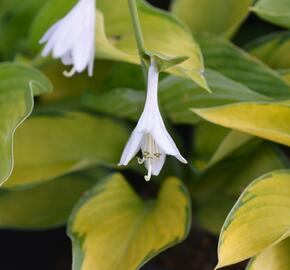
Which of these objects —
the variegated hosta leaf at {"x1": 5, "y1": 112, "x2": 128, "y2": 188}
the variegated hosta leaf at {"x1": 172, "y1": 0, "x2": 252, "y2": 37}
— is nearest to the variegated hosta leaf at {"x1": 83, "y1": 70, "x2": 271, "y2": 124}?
the variegated hosta leaf at {"x1": 5, "y1": 112, "x2": 128, "y2": 188}

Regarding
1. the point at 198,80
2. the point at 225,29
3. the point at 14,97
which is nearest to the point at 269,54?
the point at 225,29

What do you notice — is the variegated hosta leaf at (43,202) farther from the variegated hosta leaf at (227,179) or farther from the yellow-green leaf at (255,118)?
the yellow-green leaf at (255,118)

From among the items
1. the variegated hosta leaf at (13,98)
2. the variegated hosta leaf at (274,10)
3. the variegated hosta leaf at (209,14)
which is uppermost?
the variegated hosta leaf at (274,10)

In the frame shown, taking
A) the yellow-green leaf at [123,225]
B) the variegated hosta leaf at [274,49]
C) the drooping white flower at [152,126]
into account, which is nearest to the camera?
the drooping white flower at [152,126]

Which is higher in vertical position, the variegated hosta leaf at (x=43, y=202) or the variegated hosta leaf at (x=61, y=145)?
the variegated hosta leaf at (x=61, y=145)

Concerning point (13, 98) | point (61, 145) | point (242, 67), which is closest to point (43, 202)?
point (61, 145)

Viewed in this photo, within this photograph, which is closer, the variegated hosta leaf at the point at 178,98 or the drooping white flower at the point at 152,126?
the drooping white flower at the point at 152,126

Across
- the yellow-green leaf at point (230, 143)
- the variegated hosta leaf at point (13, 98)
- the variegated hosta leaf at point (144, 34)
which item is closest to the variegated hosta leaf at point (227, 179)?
the yellow-green leaf at point (230, 143)
